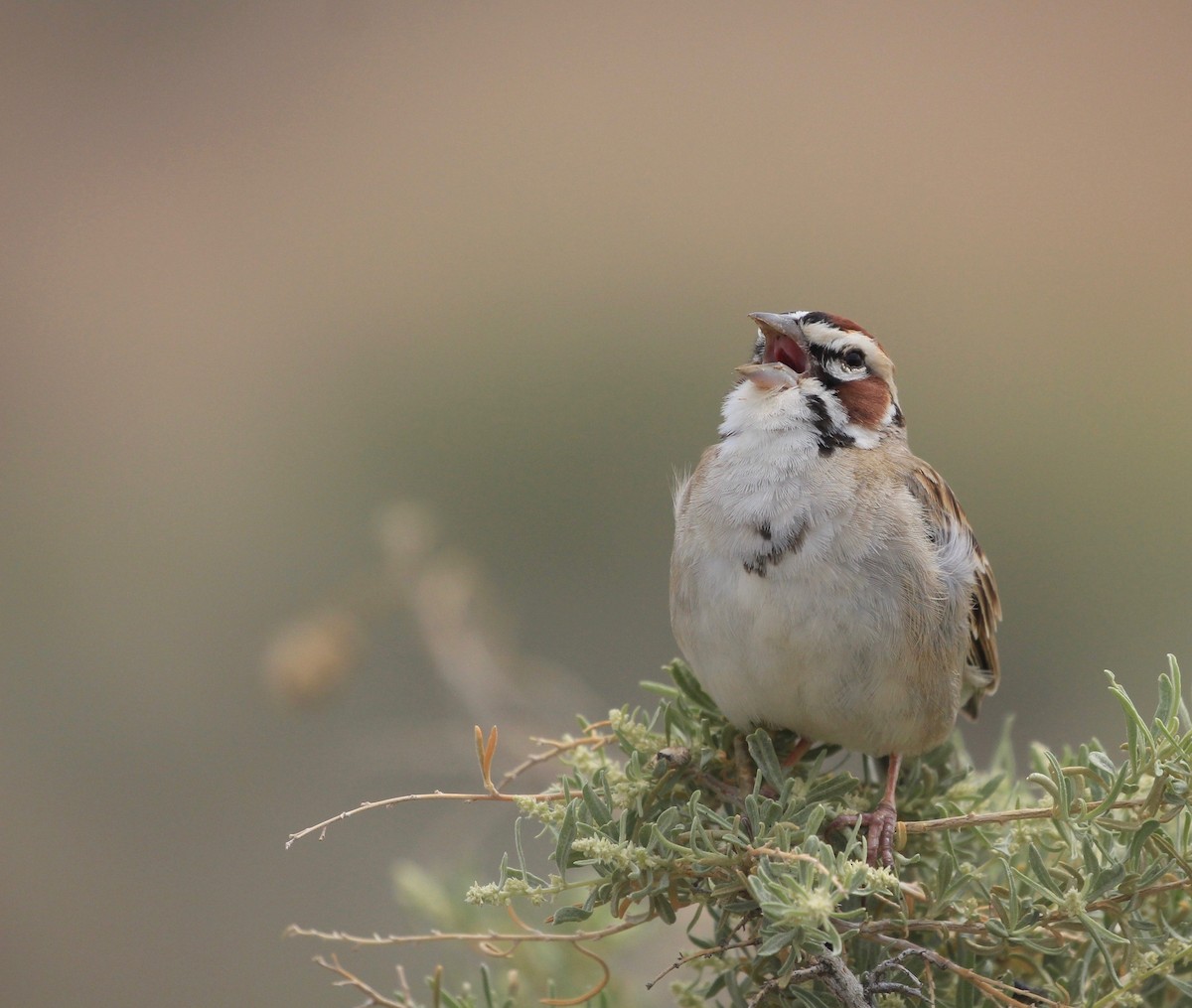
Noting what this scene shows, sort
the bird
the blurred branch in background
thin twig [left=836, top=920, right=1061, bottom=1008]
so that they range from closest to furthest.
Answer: thin twig [left=836, top=920, right=1061, bottom=1008] → the bird → the blurred branch in background

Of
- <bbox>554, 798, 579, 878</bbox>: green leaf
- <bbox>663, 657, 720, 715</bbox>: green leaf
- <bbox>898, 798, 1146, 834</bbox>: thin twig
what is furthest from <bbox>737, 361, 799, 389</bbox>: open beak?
<bbox>554, 798, 579, 878</bbox>: green leaf

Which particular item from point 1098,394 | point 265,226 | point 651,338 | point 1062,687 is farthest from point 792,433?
point 265,226

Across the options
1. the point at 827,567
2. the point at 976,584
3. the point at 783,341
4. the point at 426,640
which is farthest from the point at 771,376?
the point at 426,640

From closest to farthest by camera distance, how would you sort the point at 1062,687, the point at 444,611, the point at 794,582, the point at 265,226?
the point at 794,582 → the point at 444,611 → the point at 1062,687 → the point at 265,226

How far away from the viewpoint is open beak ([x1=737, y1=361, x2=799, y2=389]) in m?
1.87

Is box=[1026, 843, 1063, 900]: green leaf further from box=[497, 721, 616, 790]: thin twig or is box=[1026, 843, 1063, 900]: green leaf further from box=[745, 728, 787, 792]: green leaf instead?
box=[497, 721, 616, 790]: thin twig

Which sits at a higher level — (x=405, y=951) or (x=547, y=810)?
(x=547, y=810)

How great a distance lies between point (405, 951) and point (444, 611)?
185cm

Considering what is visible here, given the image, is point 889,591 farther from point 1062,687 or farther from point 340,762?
point 1062,687

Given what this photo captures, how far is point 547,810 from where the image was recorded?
1243mm

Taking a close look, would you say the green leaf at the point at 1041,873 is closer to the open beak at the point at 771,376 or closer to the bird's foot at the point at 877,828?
the bird's foot at the point at 877,828

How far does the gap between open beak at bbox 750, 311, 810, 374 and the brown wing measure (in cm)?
22

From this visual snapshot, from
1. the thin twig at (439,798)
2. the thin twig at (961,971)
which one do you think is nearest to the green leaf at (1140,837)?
the thin twig at (961,971)

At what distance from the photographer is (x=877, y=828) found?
1.54m
